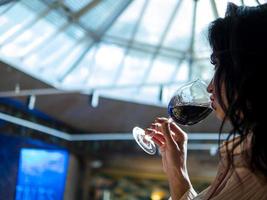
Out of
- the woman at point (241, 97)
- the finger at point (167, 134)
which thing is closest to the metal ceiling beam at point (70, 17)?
the finger at point (167, 134)

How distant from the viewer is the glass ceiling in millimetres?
6438

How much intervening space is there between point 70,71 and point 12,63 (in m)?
1.29

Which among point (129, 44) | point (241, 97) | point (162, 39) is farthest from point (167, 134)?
point (129, 44)

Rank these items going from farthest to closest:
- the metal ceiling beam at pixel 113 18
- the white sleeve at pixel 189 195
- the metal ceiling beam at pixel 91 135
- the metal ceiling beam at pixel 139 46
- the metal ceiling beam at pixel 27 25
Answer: the metal ceiling beam at pixel 91 135, the metal ceiling beam at pixel 139 46, the metal ceiling beam at pixel 113 18, the metal ceiling beam at pixel 27 25, the white sleeve at pixel 189 195

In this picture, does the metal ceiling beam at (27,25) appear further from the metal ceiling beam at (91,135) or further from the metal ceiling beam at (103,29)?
the metal ceiling beam at (91,135)

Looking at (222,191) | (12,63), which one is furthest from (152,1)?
(222,191)

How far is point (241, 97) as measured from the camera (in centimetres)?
85

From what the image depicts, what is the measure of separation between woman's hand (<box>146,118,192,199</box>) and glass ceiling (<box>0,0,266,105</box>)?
4485 mm

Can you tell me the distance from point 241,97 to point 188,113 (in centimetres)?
57

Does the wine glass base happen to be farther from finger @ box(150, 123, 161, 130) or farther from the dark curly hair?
the dark curly hair

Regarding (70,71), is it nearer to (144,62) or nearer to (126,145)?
(144,62)

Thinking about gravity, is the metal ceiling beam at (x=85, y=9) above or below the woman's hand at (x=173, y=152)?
above

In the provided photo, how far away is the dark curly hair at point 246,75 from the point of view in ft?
2.78

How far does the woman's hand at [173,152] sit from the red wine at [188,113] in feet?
0.21
